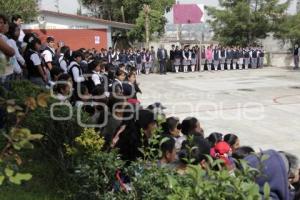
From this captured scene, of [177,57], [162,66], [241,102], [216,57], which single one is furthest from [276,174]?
[216,57]

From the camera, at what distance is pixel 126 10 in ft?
124

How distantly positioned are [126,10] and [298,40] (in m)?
14.4

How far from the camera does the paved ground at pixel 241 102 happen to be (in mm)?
10039

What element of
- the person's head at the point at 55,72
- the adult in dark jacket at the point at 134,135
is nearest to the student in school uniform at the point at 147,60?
the person's head at the point at 55,72

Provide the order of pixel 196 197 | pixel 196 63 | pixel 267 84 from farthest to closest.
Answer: pixel 196 63
pixel 267 84
pixel 196 197

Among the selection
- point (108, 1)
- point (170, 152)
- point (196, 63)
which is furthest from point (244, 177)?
point (108, 1)

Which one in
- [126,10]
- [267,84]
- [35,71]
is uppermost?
[126,10]

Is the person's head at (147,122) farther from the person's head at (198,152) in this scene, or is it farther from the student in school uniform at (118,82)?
the student in school uniform at (118,82)

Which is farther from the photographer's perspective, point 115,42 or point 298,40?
point 115,42

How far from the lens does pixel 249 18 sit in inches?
1245

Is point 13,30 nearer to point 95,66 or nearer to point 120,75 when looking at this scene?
point 95,66

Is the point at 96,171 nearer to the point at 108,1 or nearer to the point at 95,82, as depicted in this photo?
the point at 95,82

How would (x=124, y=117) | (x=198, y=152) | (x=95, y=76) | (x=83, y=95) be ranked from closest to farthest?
1. (x=198, y=152)
2. (x=124, y=117)
3. (x=83, y=95)
4. (x=95, y=76)

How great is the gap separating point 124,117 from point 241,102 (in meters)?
9.53
